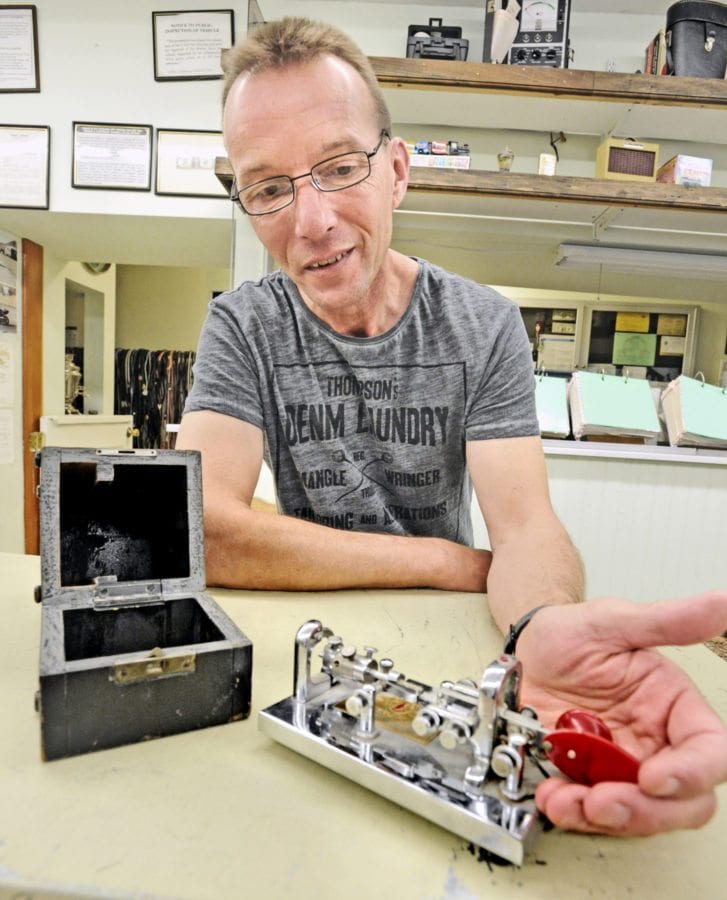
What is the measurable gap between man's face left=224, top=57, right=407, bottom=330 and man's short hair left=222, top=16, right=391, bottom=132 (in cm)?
2

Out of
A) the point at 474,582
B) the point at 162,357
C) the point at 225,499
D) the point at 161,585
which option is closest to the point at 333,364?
the point at 225,499

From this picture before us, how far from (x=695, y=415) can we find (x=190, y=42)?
2.54 metres

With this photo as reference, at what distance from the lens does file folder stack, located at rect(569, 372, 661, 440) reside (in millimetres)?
2369

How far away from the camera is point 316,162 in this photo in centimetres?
95

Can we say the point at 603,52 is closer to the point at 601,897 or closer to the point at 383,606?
the point at 383,606

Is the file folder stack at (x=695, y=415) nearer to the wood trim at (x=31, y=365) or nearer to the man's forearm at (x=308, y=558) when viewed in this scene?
the man's forearm at (x=308, y=558)

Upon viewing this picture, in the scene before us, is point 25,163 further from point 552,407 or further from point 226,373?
point 552,407

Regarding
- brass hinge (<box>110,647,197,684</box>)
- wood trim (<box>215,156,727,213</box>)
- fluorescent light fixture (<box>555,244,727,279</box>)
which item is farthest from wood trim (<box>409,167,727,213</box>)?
brass hinge (<box>110,647,197,684</box>)

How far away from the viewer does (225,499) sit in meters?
0.95

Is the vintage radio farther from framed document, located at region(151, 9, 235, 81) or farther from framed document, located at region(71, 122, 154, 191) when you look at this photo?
framed document, located at region(71, 122, 154, 191)

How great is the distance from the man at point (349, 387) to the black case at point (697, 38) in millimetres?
1664

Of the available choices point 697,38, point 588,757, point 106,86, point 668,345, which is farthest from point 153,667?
point 668,345

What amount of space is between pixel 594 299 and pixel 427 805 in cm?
305

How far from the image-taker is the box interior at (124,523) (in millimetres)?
663
